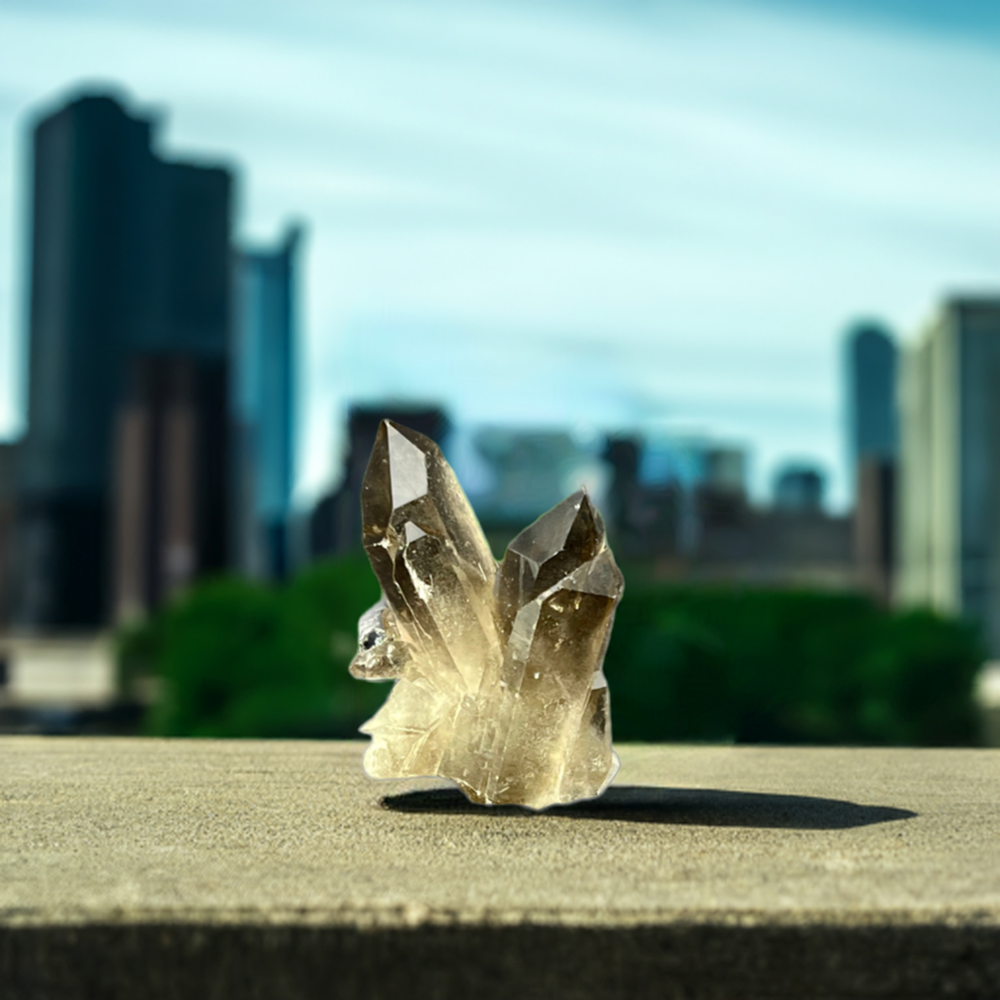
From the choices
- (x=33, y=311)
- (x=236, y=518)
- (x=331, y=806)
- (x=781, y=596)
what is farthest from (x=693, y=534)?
(x=331, y=806)

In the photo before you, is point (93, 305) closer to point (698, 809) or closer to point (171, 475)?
point (171, 475)

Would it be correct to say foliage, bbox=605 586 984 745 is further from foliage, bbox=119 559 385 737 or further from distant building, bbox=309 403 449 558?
distant building, bbox=309 403 449 558

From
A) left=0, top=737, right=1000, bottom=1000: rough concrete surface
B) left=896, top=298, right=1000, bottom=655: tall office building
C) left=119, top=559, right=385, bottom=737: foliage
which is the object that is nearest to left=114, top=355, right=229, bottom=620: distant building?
left=896, top=298, right=1000, bottom=655: tall office building

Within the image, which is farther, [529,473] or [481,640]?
[529,473]

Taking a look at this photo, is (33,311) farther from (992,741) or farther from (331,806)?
(331,806)

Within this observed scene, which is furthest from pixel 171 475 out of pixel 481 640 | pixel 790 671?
pixel 481 640

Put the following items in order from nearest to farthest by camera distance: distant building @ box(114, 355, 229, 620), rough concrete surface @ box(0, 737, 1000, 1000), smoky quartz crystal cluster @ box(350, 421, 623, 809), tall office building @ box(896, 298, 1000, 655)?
rough concrete surface @ box(0, 737, 1000, 1000) < smoky quartz crystal cluster @ box(350, 421, 623, 809) < tall office building @ box(896, 298, 1000, 655) < distant building @ box(114, 355, 229, 620)
